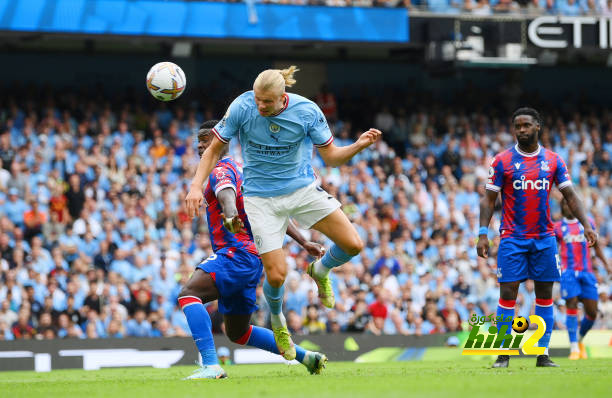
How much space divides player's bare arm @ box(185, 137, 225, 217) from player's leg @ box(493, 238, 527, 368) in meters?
3.72

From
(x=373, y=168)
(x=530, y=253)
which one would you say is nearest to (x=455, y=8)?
(x=373, y=168)

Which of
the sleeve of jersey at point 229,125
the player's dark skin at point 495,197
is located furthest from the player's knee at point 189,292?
the player's dark skin at point 495,197

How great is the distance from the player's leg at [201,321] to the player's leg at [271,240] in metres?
0.68

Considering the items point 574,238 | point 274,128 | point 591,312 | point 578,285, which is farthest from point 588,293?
point 274,128

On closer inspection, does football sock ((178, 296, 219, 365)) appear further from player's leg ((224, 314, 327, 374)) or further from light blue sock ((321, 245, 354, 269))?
light blue sock ((321, 245, 354, 269))

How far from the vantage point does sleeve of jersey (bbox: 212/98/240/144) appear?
30.9ft

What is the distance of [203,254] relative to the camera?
1958 centimetres

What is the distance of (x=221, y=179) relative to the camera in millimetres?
9984

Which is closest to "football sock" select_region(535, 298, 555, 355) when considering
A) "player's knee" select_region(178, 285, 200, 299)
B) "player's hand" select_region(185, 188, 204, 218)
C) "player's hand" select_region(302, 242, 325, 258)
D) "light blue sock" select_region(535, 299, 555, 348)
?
"light blue sock" select_region(535, 299, 555, 348)

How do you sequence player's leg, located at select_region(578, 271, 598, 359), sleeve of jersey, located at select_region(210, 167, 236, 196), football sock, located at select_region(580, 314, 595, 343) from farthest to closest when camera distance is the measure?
football sock, located at select_region(580, 314, 595, 343)
player's leg, located at select_region(578, 271, 598, 359)
sleeve of jersey, located at select_region(210, 167, 236, 196)

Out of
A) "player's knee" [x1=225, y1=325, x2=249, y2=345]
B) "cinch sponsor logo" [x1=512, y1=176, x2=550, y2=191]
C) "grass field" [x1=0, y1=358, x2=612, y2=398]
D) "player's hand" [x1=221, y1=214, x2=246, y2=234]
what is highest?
"cinch sponsor logo" [x1=512, y1=176, x2=550, y2=191]

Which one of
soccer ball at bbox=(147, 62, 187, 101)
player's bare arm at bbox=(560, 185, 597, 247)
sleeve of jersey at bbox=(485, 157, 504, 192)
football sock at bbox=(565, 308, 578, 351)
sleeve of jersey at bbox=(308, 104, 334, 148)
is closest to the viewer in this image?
sleeve of jersey at bbox=(308, 104, 334, 148)

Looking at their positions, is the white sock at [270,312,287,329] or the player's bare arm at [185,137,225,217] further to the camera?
the white sock at [270,312,287,329]

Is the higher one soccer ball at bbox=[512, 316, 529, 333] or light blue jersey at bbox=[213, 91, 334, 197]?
light blue jersey at bbox=[213, 91, 334, 197]
